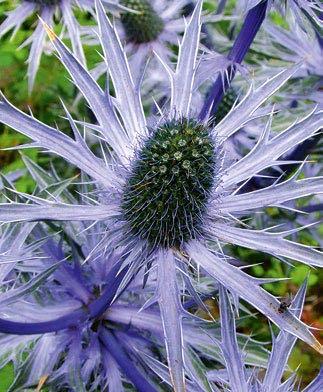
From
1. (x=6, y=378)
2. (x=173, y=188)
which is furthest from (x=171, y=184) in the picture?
(x=6, y=378)

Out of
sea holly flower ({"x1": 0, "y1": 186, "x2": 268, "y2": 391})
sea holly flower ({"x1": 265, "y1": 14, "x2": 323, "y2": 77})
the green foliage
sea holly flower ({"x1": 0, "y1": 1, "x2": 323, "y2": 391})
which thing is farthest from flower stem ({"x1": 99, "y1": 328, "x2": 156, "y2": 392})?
sea holly flower ({"x1": 265, "y1": 14, "x2": 323, "y2": 77})

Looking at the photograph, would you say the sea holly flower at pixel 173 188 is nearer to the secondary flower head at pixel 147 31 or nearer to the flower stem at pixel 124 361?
the flower stem at pixel 124 361

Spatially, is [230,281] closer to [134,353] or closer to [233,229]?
[233,229]

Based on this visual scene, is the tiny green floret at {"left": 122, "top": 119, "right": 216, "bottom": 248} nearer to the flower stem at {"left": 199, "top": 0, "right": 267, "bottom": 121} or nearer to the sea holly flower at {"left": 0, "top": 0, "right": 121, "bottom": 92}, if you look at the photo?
the flower stem at {"left": 199, "top": 0, "right": 267, "bottom": 121}

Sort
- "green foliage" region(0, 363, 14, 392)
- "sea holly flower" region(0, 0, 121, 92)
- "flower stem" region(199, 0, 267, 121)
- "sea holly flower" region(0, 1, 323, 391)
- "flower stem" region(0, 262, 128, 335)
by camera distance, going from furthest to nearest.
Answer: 1. "sea holly flower" region(0, 0, 121, 92)
2. "green foliage" region(0, 363, 14, 392)
3. "flower stem" region(199, 0, 267, 121)
4. "flower stem" region(0, 262, 128, 335)
5. "sea holly flower" region(0, 1, 323, 391)

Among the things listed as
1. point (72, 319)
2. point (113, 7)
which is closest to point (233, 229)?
point (72, 319)

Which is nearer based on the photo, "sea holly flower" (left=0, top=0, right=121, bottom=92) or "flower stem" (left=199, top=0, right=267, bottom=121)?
"flower stem" (left=199, top=0, right=267, bottom=121)

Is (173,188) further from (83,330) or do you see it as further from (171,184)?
(83,330)
